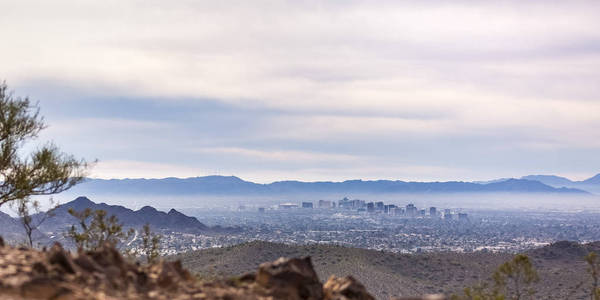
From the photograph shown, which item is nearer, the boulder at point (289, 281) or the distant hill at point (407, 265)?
the boulder at point (289, 281)

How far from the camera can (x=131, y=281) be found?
1427 centimetres

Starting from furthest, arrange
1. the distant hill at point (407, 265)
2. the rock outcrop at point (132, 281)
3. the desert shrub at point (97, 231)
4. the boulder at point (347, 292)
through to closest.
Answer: the distant hill at point (407, 265)
the desert shrub at point (97, 231)
the boulder at point (347, 292)
the rock outcrop at point (132, 281)

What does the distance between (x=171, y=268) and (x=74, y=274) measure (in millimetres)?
2839

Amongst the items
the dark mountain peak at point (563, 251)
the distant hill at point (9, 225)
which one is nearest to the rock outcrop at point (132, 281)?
the dark mountain peak at point (563, 251)

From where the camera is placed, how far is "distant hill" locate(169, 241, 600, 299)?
3199 inches

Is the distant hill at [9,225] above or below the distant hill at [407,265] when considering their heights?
above

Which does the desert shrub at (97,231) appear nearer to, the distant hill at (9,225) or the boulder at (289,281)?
the boulder at (289,281)

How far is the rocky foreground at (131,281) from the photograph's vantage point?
12.4 meters

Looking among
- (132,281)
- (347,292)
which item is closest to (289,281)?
(347,292)

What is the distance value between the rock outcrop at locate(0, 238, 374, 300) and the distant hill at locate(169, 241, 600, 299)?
6018 cm

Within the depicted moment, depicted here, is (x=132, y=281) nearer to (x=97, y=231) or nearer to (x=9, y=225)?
(x=97, y=231)

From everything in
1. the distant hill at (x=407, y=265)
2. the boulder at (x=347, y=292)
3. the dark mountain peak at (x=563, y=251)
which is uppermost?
the boulder at (x=347, y=292)

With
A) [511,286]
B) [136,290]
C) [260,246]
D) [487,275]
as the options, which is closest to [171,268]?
[136,290]

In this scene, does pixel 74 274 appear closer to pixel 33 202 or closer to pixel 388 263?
pixel 33 202
